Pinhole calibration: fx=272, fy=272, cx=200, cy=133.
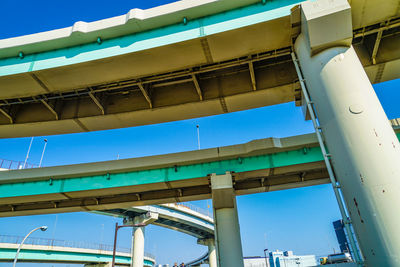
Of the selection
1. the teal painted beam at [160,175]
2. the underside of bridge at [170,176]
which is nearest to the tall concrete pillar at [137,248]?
the underside of bridge at [170,176]

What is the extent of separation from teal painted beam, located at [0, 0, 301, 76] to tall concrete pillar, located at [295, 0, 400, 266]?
155 centimetres

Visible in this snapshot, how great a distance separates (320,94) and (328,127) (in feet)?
3.08

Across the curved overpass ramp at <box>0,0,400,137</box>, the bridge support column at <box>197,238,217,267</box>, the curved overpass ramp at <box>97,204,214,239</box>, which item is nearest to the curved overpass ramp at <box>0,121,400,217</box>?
the curved overpass ramp at <box>0,0,400,137</box>

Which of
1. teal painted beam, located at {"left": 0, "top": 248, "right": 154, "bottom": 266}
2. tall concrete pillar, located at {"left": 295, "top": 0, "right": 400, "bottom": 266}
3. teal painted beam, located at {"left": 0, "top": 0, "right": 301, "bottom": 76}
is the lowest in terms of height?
tall concrete pillar, located at {"left": 295, "top": 0, "right": 400, "bottom": 266}

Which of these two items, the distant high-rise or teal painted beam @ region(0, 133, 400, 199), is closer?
teal painted beam @ region(0, 133, 400, 199)

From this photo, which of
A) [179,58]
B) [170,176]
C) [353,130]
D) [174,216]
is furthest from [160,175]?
[174,216]

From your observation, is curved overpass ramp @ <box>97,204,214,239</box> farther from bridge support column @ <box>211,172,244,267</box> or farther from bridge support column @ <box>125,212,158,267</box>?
bridge support column @ <box>211,172,244,267</box>

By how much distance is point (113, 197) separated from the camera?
1748cm

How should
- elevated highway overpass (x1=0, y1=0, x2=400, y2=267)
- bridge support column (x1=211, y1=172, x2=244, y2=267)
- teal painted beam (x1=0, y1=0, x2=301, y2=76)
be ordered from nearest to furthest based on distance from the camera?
elevated highway overpass (x1=0, y1=0, x2=400, y2=267) < teal painted beam (x1=0, y1=0, x2=301, y2=76) < bridge support column (x1=211, y1=172, x2=244, y2=267)

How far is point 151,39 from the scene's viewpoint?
9828mm

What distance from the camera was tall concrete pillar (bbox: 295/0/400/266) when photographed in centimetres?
549

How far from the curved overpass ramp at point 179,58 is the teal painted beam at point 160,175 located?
2870mm

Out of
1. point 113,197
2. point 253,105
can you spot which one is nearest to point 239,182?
point 253,105

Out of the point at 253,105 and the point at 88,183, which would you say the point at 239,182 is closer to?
the point at 253,105
